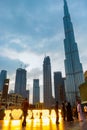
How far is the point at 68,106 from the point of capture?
47.6 ft

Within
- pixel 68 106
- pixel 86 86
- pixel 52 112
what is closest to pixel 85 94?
pixel 86 86

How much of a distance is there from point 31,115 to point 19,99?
111900 millimetres

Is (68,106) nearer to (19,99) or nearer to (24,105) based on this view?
(24,105)

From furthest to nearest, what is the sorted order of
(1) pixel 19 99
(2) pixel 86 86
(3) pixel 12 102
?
1. (1) pixel 19 99
2. (3) pixel 12 102
3. (2) pixel 86 86

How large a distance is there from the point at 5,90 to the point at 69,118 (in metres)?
22.9

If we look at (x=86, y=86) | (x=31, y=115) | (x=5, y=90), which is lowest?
(x=31, y=115)

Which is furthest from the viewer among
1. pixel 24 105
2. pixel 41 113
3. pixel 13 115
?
pixel 41 113

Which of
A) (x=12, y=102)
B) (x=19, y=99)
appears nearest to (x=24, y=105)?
(x=12, y=102)

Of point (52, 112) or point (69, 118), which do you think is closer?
point (69, 118)

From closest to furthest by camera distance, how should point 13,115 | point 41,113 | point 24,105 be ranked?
point 24,105 → point 13,115 → point 41,113

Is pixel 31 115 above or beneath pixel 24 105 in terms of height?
beneath

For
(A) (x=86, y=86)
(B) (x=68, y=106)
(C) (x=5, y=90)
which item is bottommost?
(B) (x=68, y=106)

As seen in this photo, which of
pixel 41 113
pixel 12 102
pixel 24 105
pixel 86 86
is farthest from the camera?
pixel 12 102

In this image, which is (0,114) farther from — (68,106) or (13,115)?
(68,106)
